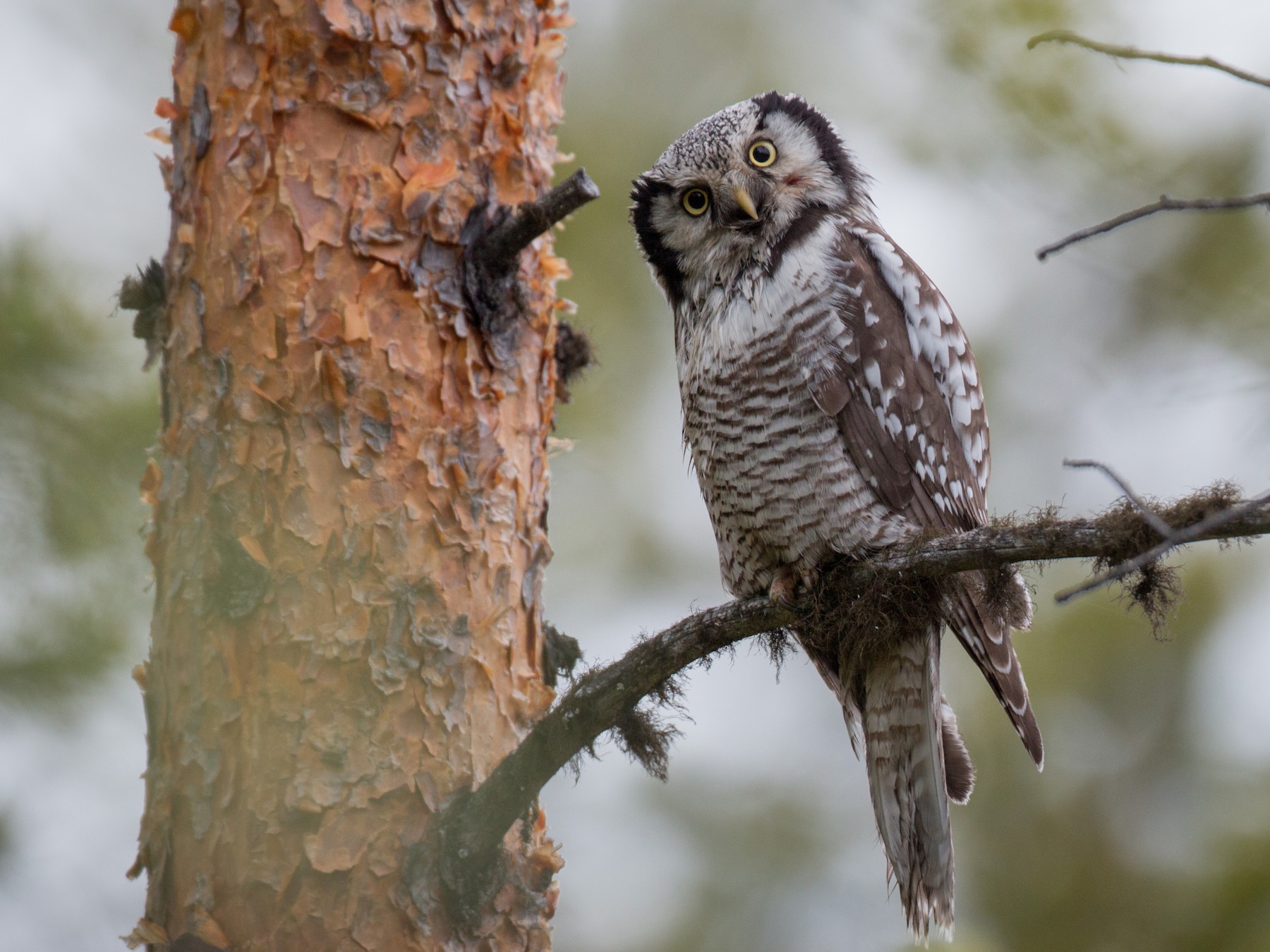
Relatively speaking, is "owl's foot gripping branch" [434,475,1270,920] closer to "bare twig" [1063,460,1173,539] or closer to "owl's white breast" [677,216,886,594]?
"bare twig" [1063,460,1173,539]

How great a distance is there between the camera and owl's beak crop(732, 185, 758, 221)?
284cm

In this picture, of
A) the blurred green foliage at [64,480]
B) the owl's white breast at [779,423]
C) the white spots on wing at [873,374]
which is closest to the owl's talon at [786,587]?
the owl's white breast at [779,423]

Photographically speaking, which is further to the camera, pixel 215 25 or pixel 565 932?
pixel 565 932

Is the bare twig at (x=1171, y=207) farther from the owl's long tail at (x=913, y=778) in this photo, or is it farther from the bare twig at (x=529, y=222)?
the owl's long tail at (x=913, y=778)

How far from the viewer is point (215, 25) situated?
219 cm

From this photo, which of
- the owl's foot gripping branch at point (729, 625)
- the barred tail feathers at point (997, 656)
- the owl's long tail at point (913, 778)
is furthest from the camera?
the owl's long tail at point (913, 778)

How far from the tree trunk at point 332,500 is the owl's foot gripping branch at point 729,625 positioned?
7cm

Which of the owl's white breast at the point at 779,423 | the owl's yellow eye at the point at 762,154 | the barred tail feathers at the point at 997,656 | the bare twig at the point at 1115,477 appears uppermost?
the owl's yellow eye at the point at 762,154

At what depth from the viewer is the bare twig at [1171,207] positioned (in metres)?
1.17

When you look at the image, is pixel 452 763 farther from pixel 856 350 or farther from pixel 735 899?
pixel 735 899

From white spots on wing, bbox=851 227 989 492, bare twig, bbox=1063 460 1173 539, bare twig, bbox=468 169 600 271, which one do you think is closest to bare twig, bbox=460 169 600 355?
bare twig, bbox=468 169 600 271

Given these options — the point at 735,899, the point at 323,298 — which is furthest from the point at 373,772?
the point at 735,899

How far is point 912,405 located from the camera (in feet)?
8.75

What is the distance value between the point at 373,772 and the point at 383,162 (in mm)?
1179
